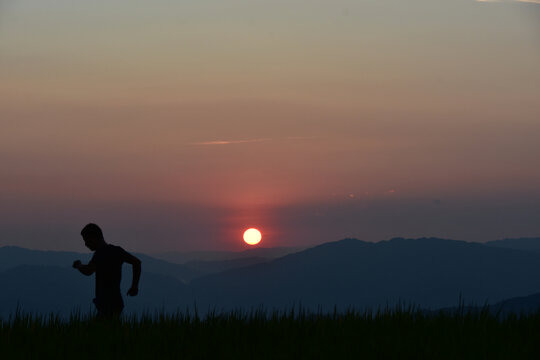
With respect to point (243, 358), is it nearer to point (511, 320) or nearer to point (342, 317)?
point (342, 317)

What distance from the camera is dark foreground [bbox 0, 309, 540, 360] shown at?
9766 millimetres

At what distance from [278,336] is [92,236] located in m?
3.23

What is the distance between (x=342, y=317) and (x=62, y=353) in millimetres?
4718

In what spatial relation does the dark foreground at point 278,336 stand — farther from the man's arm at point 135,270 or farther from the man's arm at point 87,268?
the man's arm at point 87,268

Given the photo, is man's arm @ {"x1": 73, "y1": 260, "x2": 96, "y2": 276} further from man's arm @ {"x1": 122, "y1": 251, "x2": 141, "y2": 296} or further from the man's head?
man's arm @ {"x1": 122, "y1": 251, "x2": 141, "y2": 296}

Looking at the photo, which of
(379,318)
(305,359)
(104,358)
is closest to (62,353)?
(104,358)

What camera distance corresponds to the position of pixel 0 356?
9789 millimetres

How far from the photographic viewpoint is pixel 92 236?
10617 millimetres

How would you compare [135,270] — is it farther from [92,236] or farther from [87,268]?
[92,236]

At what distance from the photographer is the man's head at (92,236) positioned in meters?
10.6

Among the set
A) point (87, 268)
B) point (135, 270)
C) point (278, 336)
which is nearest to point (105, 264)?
Answer: point (87, 268)

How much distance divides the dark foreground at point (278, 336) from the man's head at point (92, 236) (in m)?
1.35

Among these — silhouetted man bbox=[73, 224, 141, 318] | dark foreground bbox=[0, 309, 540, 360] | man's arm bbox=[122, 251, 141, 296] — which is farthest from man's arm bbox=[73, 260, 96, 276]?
dark foreground bbox=[0, 309, 540, 360]

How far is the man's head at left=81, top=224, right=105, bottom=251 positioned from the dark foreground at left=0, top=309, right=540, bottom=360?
1.35 meters
